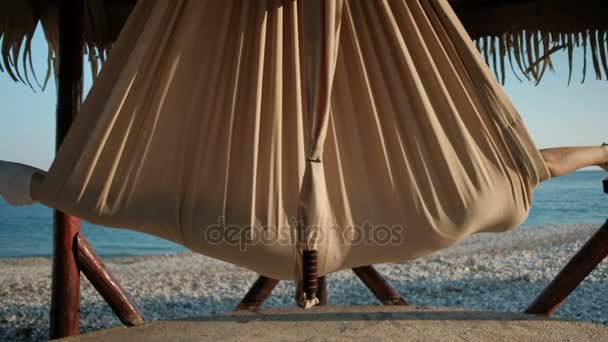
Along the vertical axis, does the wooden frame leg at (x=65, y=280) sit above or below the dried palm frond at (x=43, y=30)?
below

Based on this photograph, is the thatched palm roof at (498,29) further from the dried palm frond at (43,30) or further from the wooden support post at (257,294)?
the wooden support post at (257,294)

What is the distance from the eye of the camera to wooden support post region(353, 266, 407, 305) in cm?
221

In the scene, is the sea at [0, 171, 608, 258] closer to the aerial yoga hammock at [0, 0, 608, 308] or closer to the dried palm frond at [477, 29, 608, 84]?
the dried palm frond at [477, 29, 608, 84]

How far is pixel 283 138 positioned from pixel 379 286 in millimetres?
1176

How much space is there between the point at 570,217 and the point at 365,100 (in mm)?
12706

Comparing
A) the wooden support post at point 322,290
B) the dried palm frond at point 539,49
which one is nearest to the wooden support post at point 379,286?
the wooden support post at point 322,290

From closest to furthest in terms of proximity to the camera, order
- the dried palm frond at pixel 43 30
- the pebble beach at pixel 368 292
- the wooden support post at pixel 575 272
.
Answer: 1. the wooden support post at pixel 575 272
2. the dried palm frond at pixel 43 30
3. the pebble beach at pixel 368 292

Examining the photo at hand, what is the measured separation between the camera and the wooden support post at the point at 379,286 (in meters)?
2.21

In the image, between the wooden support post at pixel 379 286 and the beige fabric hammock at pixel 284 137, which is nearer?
the beige fabric hammock at pixel 284 137

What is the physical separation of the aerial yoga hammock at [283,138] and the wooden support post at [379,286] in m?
1.02

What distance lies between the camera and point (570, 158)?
1334 mm

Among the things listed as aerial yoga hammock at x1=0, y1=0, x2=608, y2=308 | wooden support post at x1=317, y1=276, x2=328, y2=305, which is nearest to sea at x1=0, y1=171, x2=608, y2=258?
wooden support post at x1=317, y1=276, x2=328, y2=305

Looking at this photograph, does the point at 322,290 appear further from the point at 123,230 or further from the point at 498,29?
the point at 123,230

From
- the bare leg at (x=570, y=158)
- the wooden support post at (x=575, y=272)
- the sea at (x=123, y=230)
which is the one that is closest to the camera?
the bare leg at (x=570, y=158)
